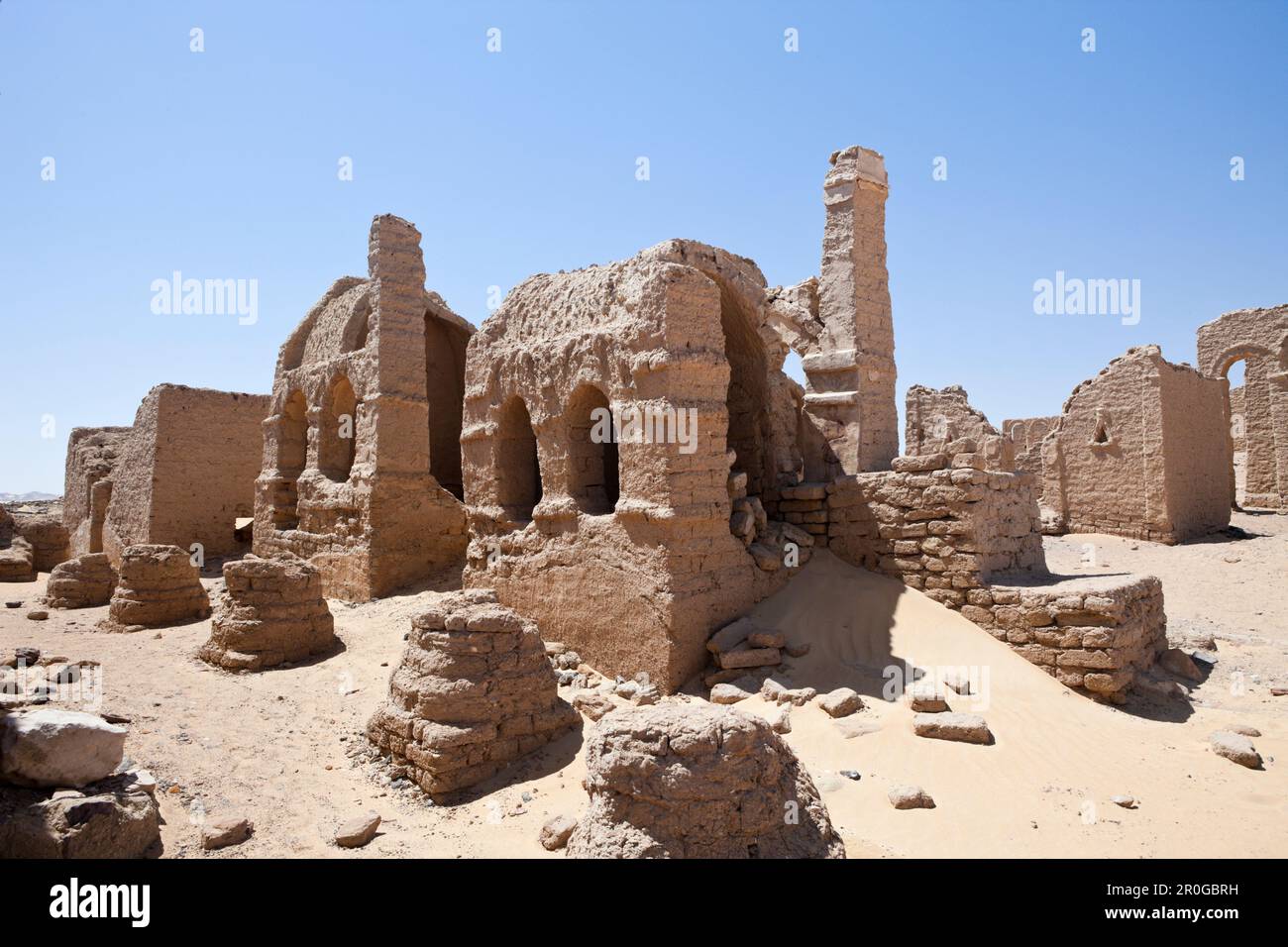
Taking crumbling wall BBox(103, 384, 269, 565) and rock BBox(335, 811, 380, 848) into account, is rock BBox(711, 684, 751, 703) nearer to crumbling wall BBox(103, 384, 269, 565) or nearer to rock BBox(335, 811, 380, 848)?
rock BBox(335, 811, 380, 848)

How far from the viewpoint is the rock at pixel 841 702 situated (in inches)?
223

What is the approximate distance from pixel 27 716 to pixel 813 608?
5841 mm

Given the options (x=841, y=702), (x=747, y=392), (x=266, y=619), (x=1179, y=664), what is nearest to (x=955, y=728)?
(x=841, y=702)

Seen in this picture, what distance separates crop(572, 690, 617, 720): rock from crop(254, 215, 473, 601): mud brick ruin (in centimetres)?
510

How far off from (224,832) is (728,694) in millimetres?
3645

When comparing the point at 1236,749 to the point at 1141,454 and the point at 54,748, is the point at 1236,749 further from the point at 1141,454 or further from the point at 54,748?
the point at 1141,454

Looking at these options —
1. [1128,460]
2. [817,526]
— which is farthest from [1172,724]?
[1128,460]

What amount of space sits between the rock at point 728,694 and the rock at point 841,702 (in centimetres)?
64

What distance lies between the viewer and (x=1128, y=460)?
13.6 meters

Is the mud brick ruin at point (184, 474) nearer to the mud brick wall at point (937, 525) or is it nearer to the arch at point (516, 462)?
the arch at point (516, 462)

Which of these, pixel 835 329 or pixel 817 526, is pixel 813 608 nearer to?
pixel 817 526

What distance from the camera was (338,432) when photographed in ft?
39.1

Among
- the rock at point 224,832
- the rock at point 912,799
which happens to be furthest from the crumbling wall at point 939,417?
the rock at point 224,832

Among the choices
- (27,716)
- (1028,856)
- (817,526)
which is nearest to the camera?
(27,716)
